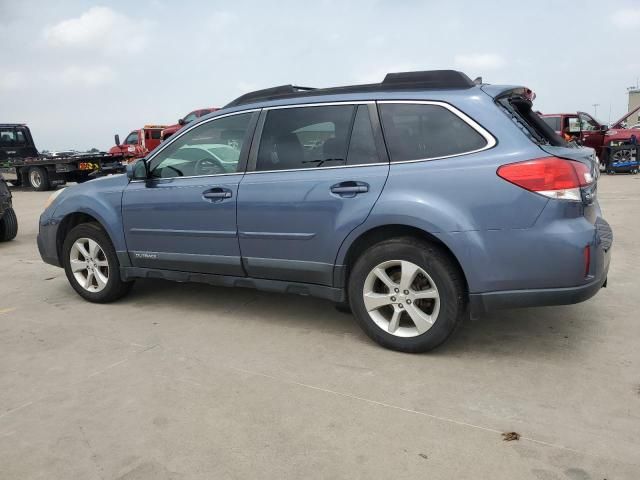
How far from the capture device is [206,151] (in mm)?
4422

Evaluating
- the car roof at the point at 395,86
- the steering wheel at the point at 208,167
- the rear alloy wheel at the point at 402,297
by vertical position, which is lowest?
the rear alloy wheel at the point at 402,297

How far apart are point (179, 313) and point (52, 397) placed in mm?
1543

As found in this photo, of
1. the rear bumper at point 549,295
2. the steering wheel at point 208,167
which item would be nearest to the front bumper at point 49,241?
the steering wheel at point 208,167

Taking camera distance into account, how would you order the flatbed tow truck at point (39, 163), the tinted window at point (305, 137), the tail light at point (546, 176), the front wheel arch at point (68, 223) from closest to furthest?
the tail light at point (546, 176) → the tinted window at point (305, 137) → the front wheel arch at point (68, 223) → the flatbed tow truck at point (39, 163)

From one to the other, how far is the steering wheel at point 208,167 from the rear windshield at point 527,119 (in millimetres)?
2067

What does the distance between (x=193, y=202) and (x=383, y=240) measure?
5.05 ft

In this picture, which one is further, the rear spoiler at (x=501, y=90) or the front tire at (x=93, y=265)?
the front tire at (x=93, y=265)

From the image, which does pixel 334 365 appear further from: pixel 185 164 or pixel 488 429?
pixel 185 164

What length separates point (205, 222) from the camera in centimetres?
422

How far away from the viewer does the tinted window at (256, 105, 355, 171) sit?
12.3 ft

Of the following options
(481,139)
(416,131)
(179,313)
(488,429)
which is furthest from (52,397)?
(481,139)

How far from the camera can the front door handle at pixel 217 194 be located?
4092mm

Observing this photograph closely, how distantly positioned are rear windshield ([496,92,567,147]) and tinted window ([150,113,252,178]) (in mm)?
1841

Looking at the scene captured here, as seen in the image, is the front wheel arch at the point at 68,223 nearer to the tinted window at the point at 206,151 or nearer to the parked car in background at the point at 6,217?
the tinted window at the point at 206,151
